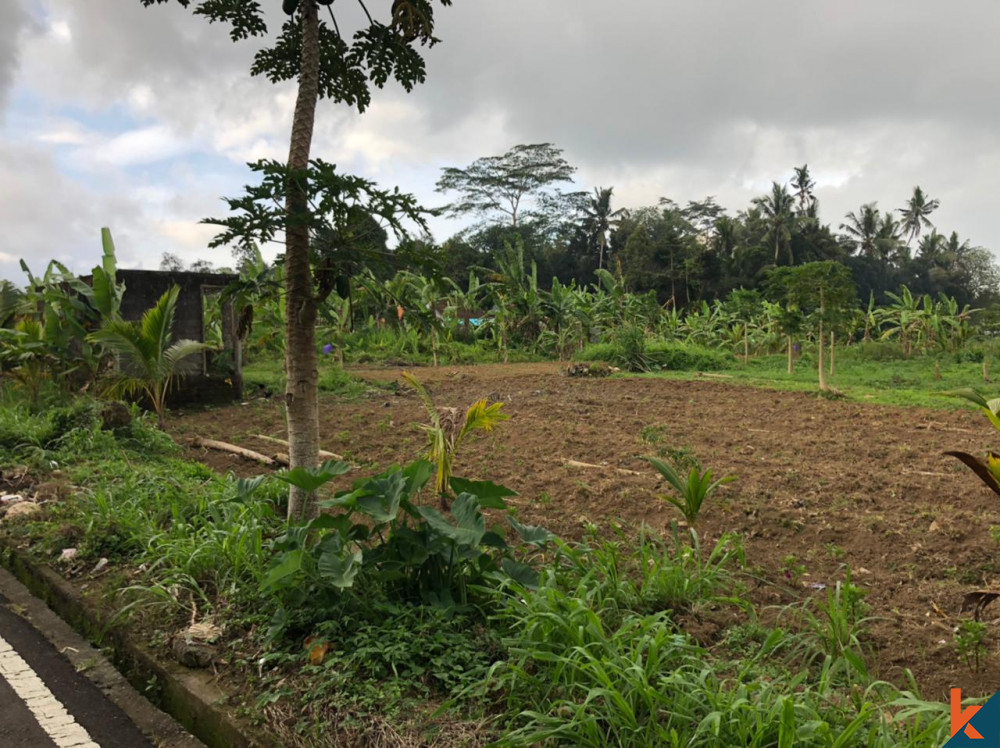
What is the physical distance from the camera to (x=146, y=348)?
780 cm

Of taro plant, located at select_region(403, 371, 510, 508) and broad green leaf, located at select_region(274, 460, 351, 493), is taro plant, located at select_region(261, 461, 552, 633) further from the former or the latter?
taro plant, located at select_region(403, 371, 510, 508)

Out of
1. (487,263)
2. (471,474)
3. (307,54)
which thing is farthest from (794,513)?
(487,263)

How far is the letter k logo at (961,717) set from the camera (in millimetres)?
1897

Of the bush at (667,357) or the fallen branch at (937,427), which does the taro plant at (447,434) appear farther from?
the bush at (667,357)

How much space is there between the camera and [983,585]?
3.49 m

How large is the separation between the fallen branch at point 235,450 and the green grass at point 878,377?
7.50 meters

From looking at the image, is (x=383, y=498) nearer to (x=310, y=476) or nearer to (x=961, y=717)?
(x=310, y=476)

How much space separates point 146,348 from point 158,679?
5.65 metres

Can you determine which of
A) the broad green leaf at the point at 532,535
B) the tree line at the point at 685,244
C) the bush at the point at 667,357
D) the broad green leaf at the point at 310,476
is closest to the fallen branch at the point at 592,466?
the broad green leaf at the point at 532,535

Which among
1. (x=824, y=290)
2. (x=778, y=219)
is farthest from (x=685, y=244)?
(x=824, y=290)

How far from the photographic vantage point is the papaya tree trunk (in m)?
3.63

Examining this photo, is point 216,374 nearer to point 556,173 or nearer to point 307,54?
point 307,54

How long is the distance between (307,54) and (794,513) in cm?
373

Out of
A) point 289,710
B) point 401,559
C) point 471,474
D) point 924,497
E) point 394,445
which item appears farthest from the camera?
point 394,445
